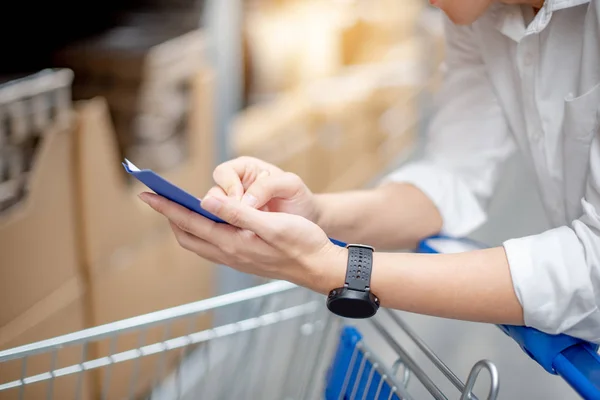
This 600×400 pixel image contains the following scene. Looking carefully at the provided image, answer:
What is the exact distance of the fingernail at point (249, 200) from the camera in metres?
0.84

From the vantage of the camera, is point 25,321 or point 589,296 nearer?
point 589,296

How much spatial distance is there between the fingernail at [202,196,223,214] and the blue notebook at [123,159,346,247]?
13mm

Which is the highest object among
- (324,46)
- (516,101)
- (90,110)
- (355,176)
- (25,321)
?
(516,101)

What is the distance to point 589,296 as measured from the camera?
2.50ft

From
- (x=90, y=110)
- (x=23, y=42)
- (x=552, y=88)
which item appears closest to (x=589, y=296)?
(x=552, y=88)

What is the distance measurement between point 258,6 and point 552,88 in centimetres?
159

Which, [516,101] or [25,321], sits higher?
[516,101]

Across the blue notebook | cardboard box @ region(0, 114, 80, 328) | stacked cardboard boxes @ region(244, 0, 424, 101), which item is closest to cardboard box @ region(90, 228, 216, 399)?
cardboard box @ region(0, 114, 80, 328)

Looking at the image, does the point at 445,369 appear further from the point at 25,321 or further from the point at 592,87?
the point at 25,321

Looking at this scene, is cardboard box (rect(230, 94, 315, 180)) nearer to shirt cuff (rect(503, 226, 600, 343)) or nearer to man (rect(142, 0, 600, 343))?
man (rect(142, 0, 600, 343))

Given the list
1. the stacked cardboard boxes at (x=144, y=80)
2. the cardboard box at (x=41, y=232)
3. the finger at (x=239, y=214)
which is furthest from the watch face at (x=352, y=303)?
the stacked cardboard boxes at (x=144, y=80)

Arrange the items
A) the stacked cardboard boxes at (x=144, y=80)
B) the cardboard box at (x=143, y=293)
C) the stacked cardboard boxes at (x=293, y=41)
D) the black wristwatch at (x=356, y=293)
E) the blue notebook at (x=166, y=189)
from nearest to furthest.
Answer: the blue notebook at (x=166, y=189) < the black wristwatch at (x=356, y=293) < the cardboard box at (x=143, y=293) < the stacked cardboard boxes at (x=144, y=80) < the stacked cardboard boxes at (x=293, y=41)

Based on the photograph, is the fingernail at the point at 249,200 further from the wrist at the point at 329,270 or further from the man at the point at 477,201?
the wrist at the point at 329,270

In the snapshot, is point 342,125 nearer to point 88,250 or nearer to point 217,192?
point 88,250
